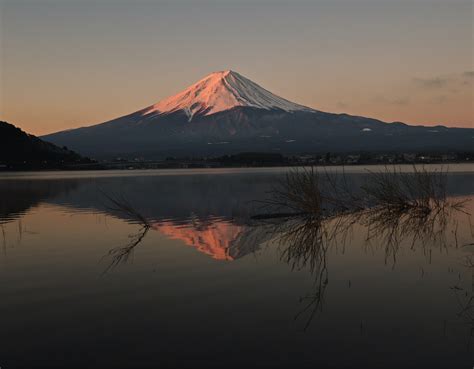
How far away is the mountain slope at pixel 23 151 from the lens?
9225cm

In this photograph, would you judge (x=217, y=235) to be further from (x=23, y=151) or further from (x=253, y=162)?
(x=253, y=162)

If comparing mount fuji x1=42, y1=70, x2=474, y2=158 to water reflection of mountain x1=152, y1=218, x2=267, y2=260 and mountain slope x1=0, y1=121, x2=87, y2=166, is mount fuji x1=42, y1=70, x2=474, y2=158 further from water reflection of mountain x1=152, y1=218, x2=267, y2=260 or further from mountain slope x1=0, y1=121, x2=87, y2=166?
water reflection of mountain x1=152, y1=218, x2=267, y2=260

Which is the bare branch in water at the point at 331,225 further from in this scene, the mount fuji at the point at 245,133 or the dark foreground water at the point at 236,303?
the mount fuji at the point at 245,133

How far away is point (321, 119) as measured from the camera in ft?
608

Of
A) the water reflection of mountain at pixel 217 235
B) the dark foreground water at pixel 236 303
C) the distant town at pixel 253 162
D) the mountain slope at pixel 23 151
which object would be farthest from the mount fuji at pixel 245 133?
the dark foreground water at pixel 236 303

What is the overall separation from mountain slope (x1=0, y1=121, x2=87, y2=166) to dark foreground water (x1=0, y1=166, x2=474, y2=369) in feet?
291

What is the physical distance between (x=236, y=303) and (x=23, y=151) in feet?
319

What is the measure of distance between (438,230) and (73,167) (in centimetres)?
9469

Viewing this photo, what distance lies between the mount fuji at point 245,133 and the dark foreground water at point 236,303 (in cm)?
12870

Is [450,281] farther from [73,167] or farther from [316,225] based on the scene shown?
[73,167]

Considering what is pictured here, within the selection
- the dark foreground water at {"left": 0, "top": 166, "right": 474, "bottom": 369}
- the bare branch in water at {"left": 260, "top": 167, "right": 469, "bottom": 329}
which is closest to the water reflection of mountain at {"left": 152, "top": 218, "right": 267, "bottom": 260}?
the dark foreground water at {"left": 0, "top": 166, "right": 474, "bottom": 369}

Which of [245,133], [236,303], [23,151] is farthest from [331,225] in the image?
[245,133]

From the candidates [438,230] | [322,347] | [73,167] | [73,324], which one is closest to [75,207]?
[438,230]

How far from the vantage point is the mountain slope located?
92.2 meters
